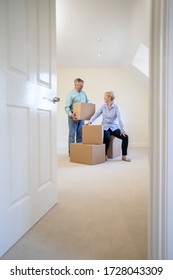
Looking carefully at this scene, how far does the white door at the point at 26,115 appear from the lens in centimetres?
101

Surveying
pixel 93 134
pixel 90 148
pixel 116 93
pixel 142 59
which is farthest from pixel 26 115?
pixel 116 93

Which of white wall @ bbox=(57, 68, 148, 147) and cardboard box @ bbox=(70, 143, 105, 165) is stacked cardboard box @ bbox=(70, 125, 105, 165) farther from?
white wall @ bbox=(57, 68, 148, 147)

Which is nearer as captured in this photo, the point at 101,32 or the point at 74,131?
the point at 101,32

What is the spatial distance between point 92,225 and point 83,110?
2477 mm

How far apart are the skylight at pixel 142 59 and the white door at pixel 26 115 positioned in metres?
2.92

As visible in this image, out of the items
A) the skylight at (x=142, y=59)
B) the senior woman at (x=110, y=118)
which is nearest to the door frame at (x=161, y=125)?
the senior woman at (x=110, y=118)

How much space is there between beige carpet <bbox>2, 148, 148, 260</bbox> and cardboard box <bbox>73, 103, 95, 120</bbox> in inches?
62.8

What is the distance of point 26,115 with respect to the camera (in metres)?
1.21

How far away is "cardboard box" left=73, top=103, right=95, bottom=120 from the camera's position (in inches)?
138

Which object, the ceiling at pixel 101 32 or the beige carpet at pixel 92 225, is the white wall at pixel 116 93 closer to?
the ceiling at pixel 101 32

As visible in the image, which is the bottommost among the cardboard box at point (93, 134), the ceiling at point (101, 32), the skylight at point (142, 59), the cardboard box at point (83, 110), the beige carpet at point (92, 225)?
the beige carpet at point (92, 225)

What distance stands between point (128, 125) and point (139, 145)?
1.84 ft

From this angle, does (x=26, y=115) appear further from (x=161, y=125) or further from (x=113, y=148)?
(x=113, y=148)

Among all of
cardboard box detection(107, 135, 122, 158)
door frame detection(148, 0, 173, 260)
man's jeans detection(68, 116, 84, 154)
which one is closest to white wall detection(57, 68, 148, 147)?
man's jeans detection(68, 116, 84, 154)
